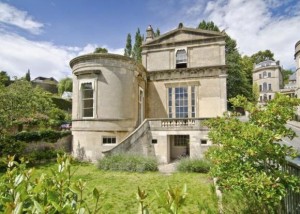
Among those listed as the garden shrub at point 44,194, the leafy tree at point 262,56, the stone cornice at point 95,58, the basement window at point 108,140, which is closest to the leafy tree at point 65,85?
the stone cornice at point 95,58

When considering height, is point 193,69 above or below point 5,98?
above

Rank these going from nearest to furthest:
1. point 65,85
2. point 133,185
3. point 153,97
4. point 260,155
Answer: point 260,155, point 133,185, point 153,97, point 65,85

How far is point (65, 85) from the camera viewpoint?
55812 mm

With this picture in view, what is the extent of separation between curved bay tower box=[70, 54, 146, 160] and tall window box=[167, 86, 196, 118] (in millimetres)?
4213

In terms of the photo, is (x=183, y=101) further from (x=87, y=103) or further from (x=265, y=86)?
(x=265, y=86)

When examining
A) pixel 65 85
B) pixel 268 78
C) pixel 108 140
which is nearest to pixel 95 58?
pixel 108 140

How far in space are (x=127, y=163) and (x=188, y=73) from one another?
982 cm

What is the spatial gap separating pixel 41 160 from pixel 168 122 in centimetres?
936

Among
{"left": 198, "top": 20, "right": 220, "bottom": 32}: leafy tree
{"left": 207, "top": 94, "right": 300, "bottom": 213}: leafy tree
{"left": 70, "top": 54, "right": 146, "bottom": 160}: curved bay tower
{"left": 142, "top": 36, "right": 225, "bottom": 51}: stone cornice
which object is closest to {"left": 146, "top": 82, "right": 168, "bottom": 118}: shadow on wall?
{"left": 70, "top": 54, "right": 146, "bottom": 160}: curved bay tower

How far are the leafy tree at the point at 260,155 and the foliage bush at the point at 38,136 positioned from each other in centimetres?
1400

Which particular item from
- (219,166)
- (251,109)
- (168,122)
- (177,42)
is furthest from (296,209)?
(177,42)

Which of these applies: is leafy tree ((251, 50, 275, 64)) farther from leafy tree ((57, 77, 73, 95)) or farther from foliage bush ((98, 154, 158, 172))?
foliage bush ((98, 154, 158, 172))

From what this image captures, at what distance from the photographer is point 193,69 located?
59.6 ft

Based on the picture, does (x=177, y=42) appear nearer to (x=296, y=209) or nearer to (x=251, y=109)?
(x=251, y=109)
